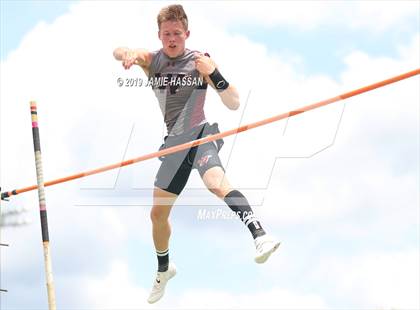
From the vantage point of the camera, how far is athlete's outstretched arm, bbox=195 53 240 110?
8.71 metres

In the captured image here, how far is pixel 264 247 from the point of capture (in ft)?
26.7

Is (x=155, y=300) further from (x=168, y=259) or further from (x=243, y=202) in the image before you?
(x=243, y=202)

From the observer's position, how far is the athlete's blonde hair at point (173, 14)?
8.94 m

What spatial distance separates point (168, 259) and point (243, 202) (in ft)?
6.49

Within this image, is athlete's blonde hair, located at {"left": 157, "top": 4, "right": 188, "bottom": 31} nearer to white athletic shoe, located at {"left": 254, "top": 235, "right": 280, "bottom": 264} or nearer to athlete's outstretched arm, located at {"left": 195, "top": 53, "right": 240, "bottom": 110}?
athlete's outstretched arm, located at {"left": 195, "top": 53, "right": 240, "bottom": 110}

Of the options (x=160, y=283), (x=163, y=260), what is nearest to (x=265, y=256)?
(x=163, y=260)

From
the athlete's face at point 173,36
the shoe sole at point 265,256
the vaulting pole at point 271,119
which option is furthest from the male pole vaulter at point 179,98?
the shoe sole at point 265,256

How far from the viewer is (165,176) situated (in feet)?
29.7

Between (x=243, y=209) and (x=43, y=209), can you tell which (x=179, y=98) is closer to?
(x=243, y=209)

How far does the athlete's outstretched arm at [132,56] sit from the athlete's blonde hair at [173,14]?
43cm

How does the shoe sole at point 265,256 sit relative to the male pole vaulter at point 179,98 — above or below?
below

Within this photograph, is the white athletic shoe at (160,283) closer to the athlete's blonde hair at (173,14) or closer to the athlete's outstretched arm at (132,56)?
the athlete's outstretched arm at (132,56)

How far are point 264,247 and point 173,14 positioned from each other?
2829 mm

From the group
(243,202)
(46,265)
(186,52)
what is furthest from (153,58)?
(46,265)
